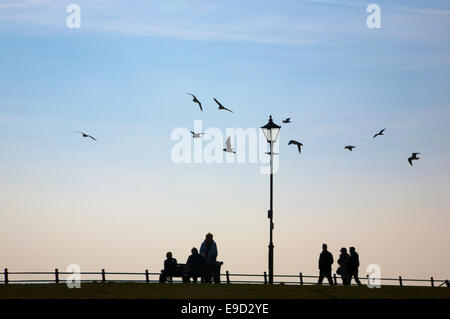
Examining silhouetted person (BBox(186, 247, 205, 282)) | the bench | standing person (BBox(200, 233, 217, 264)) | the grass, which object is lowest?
the grass

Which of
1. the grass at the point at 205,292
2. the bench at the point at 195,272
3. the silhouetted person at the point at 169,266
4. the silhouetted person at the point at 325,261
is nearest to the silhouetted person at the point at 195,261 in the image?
the bench at the point at 195,272

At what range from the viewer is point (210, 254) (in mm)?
29844

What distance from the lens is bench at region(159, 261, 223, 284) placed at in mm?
29422

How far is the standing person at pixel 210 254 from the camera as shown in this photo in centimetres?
2956

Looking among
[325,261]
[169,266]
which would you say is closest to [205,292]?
[169,266]

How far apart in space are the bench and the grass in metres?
3.46

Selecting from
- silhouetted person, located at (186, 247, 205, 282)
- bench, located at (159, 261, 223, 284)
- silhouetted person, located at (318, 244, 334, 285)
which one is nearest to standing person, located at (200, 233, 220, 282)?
bench, located at (159, 261, 223, 284)

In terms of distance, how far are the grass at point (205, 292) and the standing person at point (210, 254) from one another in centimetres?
357

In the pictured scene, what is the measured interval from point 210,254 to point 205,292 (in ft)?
23.5

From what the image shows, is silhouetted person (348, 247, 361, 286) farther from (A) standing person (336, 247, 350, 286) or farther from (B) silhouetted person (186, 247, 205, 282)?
(B) silhouetted person (186, 247, 205, 282)

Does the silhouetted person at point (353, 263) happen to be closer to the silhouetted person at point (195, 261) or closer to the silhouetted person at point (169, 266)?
the silhouetted person at point (195, 261)
